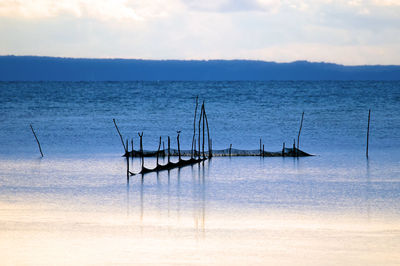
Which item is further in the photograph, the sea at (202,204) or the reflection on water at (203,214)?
the sea at (202,204)

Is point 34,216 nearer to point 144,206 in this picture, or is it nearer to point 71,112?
point 144,206

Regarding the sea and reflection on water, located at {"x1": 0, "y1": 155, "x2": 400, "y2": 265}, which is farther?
the sea

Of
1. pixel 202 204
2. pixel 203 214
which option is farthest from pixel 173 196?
pixel 203 214

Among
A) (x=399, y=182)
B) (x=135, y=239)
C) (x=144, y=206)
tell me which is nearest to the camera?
(x=135, y=239)

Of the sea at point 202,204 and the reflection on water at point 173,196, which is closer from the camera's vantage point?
the sea at point 202,204

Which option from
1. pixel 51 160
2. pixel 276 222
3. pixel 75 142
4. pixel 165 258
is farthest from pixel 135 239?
pixel 75 142

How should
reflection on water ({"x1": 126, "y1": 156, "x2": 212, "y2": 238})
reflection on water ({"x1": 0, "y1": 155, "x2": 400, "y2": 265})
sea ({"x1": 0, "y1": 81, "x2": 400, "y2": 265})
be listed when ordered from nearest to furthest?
reflection on water ({"x1": 0, "y1": 155, "x2": 400, "y2": 265}), sea ({"x1": 0, "y1": 81, "x2": 400, "y2": 265}), reflection on water ({"x1": 126, "y1": 156, "x2": 212, "y2": 238})

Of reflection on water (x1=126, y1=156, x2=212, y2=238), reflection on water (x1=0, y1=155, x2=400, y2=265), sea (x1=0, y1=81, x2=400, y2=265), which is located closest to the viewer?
reflection on water (x1=0, y1=155, x2=400, y2=265)

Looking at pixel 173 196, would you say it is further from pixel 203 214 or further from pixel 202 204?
pixel 203 214

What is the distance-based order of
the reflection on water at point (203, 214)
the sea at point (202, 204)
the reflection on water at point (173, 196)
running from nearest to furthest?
the reflection on water at point (203, 214) < the sea at point (202, 204) < the reflection on water at point (173, 196)

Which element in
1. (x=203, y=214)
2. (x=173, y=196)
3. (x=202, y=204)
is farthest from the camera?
(x=173, y=196)

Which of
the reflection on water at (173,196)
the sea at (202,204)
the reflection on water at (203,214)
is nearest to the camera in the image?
the reflection on water at (203,214)

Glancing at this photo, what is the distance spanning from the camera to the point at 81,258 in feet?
35.7

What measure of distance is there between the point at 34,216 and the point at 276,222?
518cm
